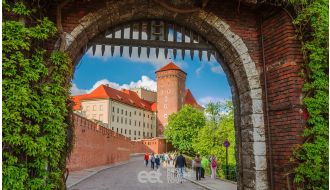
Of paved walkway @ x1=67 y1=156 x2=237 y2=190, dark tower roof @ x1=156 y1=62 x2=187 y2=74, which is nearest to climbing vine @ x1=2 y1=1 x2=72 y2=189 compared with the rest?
paved walkway @ x1=67 y1=156 x2=237 y2=190

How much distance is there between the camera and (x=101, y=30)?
20.8ft

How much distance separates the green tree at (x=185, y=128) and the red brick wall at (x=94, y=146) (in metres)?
12.6

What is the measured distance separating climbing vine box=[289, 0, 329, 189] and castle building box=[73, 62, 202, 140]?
6127 cm

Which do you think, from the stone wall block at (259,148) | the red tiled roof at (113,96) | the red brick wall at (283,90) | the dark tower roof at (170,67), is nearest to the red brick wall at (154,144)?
the red tiled roof at (113,96)

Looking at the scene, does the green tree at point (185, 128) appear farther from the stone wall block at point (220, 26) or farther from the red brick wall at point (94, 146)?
the stone wall block at point (220, 26)

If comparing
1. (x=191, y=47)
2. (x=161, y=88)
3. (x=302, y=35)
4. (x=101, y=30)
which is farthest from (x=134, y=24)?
(x=161, y=88)

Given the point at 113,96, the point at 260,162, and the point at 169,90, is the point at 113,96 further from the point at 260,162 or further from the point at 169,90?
the point at 260,162

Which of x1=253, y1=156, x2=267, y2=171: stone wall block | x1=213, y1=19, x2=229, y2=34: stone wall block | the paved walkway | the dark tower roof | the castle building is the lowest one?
the paved walkway

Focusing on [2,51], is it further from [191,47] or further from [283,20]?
[283,20]

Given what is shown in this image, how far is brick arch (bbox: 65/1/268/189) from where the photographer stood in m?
6.04

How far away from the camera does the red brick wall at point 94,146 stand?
21.8 metres

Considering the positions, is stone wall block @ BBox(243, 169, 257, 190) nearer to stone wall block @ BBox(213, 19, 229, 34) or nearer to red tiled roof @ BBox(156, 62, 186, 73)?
stone wall block @ BBox(213, 19, 229, 34)

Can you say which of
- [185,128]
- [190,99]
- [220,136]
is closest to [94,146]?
[220,136]

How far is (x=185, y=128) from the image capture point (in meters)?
56.0
